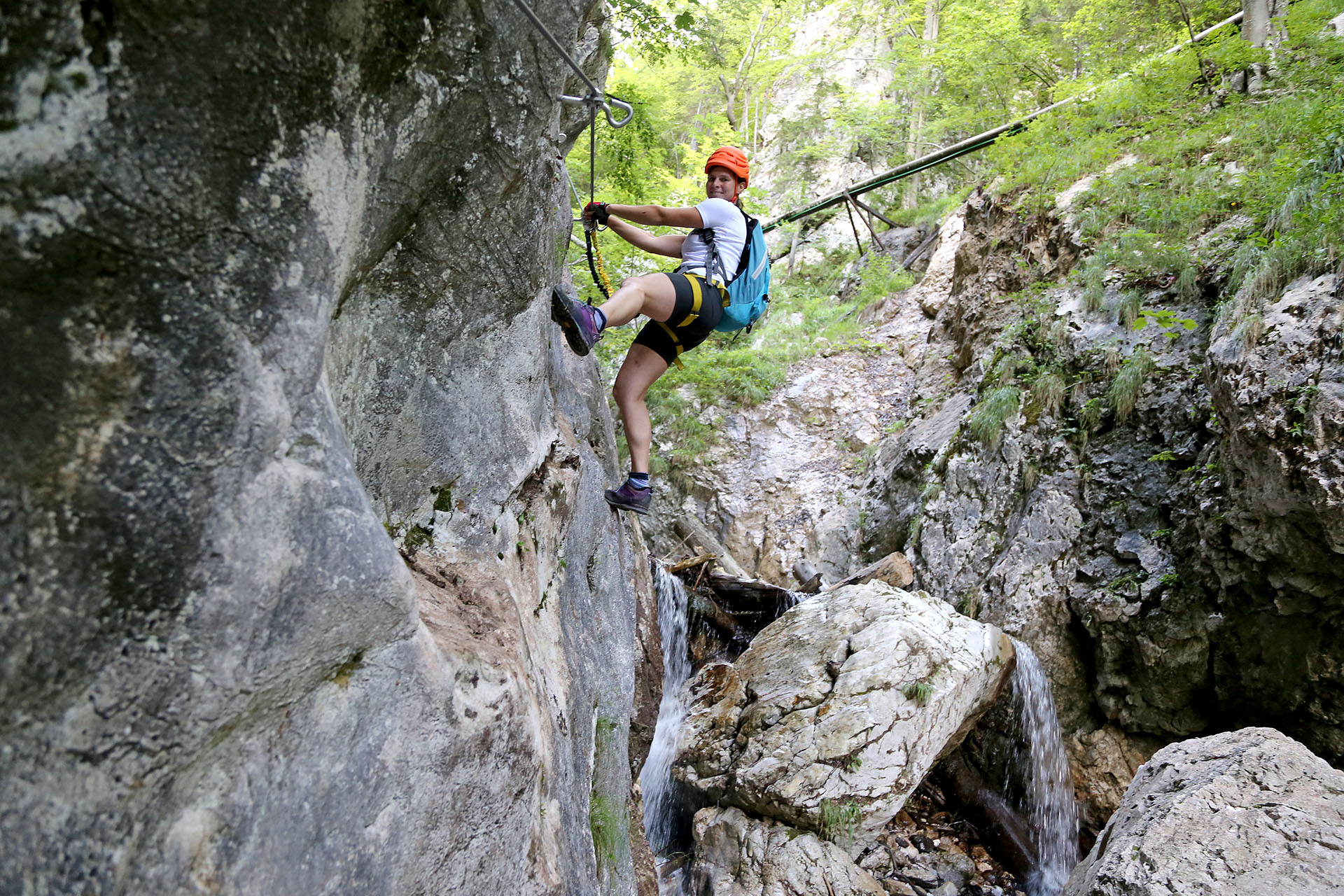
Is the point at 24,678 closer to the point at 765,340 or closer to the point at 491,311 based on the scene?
the point at 491,311

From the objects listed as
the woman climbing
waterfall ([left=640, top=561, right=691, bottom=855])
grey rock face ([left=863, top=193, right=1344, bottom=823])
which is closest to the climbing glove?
the woman climbing

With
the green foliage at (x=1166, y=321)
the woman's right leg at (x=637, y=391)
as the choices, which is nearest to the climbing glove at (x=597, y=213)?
the woman's right leg at (x=637, y=391)

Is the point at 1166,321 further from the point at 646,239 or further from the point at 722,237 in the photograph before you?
the point at 646,239

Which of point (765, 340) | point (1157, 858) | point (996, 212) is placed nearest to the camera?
point (1157, 858)

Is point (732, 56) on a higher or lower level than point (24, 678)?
higher

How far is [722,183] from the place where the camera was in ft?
14.7

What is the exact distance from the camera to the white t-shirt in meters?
4.20

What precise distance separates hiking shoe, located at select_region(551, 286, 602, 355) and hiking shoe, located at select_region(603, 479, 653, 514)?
1.37m

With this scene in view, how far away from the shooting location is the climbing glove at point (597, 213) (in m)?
3.91

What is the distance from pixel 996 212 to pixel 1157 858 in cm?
911

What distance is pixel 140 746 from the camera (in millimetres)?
1494

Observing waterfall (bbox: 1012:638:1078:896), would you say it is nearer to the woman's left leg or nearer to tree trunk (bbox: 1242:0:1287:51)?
the woman's left leg

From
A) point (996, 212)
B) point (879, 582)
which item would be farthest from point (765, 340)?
point (879, 582)

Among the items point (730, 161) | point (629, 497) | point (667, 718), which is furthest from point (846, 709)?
point (730, 161)
